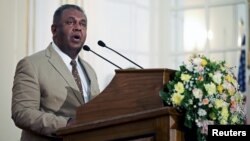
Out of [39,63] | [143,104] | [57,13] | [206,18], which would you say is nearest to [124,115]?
[143,104]

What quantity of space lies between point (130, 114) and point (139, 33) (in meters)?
3.45

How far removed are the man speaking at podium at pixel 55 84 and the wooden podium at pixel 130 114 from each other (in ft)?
0.82

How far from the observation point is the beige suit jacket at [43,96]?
277 centimetres

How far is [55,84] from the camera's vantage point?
9.83ft

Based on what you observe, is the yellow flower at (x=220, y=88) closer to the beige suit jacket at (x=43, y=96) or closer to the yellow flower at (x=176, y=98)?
the yellow flower at (x=176, y=98)

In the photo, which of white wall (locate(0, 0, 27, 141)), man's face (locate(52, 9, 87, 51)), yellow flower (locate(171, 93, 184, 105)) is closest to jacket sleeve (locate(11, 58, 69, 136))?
man's face (locate(52, 9, 87, 51))

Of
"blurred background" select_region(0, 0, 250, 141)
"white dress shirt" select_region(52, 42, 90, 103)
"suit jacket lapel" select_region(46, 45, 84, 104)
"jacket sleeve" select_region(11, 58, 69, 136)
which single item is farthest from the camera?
"blurred background" select_region(0, 0, 250, 141)

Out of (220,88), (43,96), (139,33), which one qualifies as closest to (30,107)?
(43,96)

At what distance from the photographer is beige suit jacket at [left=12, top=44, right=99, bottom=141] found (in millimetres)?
2773

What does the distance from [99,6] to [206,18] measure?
46.1 inches

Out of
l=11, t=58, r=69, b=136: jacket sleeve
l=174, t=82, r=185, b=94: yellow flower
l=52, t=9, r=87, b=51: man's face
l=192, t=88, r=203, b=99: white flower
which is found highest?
l=52, t=9, r=87, b=51: man's face

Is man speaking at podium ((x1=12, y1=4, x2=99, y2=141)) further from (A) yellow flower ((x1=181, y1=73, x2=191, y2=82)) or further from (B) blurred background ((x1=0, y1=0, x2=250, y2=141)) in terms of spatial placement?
(B) blurred background ((x1=0, y1=0, x2=250, y2=141))

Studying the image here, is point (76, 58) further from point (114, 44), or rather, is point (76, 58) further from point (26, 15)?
point (114, 44)

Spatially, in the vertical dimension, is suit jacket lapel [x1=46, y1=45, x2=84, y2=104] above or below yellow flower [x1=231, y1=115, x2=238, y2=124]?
above
